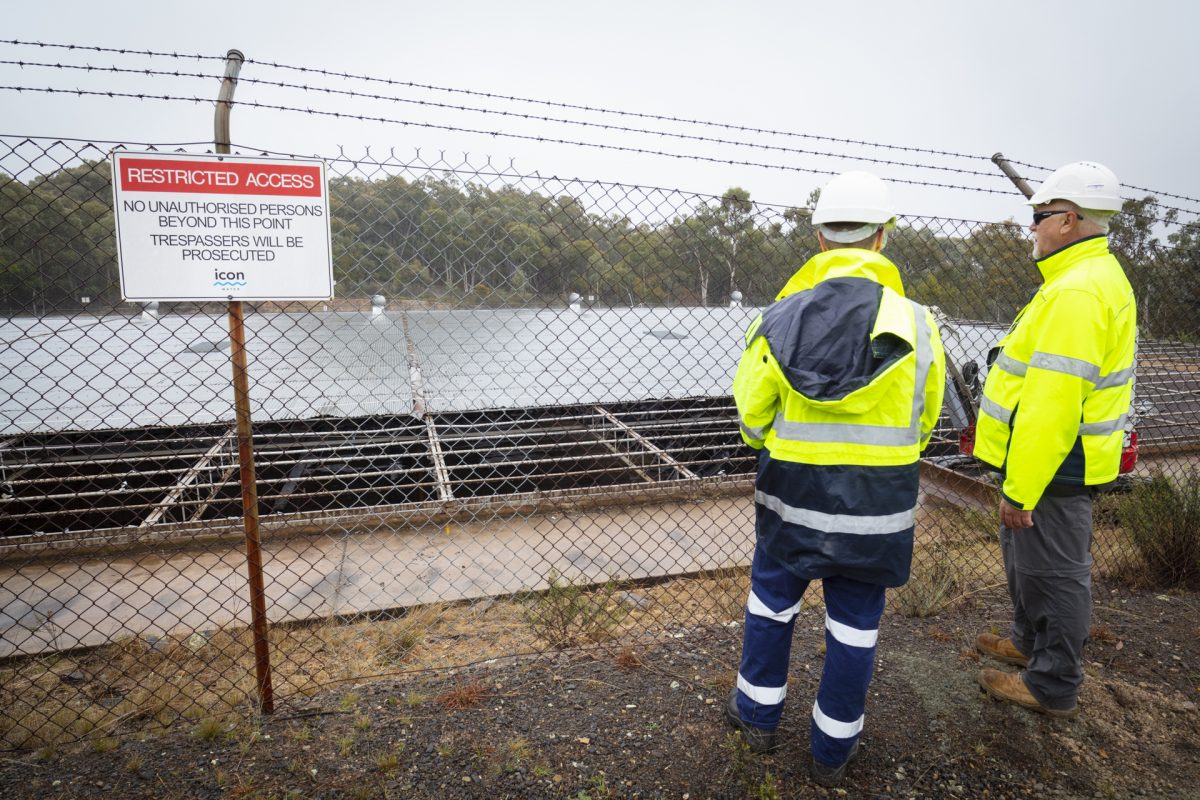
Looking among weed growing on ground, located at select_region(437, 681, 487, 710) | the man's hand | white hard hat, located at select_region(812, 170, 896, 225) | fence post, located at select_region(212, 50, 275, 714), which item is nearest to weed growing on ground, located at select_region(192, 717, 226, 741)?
fence post, located at select_region(212, 50, 275, 714)

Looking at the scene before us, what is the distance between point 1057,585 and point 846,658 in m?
0.99

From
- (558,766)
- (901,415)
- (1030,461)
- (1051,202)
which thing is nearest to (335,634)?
(558,766)

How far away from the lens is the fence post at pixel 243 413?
7.45 feet

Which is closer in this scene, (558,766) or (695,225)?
(558,766)

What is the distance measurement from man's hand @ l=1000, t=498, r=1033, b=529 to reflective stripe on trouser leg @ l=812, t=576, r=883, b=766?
2.13 ft

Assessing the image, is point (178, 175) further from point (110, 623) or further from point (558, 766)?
point (110, 623)

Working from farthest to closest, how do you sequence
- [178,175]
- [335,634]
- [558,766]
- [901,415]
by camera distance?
[335,634], [558,766], [178,175], [901,415]

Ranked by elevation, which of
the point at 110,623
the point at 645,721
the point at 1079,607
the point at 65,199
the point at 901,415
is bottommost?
the point at 110,623

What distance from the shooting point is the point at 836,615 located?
2.16 metres

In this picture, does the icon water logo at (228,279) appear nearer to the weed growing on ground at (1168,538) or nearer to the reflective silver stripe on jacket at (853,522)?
the reflective silver stripe on jacket at (853,522)

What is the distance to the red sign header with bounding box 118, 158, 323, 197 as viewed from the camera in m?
2.12

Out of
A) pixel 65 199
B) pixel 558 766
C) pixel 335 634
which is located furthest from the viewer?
pixel 335 634

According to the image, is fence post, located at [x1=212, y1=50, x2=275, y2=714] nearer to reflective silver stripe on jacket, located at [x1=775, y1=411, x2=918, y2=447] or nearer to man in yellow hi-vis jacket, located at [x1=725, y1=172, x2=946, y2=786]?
man in yellow hi-vis jacket, located at [x1=725, y1=172, x2=946, y2=786]

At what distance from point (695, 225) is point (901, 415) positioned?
1705mm
